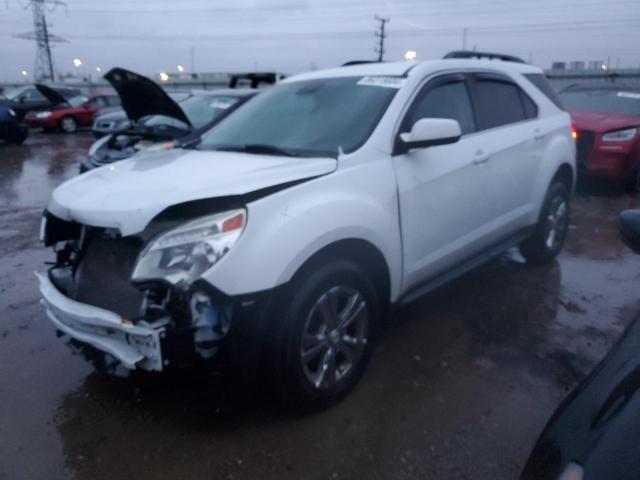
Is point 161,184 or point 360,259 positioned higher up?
point 161,184

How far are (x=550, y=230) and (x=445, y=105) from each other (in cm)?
202

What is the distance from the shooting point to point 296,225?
258cm

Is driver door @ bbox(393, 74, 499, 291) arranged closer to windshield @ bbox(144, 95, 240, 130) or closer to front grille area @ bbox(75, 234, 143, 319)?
front grille area @ bbox(75, 234, 143, 319)

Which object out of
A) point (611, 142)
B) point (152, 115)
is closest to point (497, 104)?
point (152, 115)

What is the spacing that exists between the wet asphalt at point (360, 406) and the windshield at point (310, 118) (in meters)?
1.43

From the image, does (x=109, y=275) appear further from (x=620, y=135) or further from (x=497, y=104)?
(x=620, y=135)

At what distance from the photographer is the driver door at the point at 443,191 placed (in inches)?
130

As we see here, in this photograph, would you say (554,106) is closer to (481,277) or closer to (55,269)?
(481,277)

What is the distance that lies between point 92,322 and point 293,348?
94 cm

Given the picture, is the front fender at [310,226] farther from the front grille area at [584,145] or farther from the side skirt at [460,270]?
the front grille area at [584,145]

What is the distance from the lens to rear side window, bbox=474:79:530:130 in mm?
4102

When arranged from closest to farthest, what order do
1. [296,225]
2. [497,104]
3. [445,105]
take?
[296,225] < [445,105] < [497,104]

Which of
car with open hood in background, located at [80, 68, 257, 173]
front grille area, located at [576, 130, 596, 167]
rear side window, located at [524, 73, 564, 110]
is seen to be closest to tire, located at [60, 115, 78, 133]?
car with open hood in background, located at [80, 68, 257, 173]

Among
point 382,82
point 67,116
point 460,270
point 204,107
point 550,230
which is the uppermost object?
point 382,82
